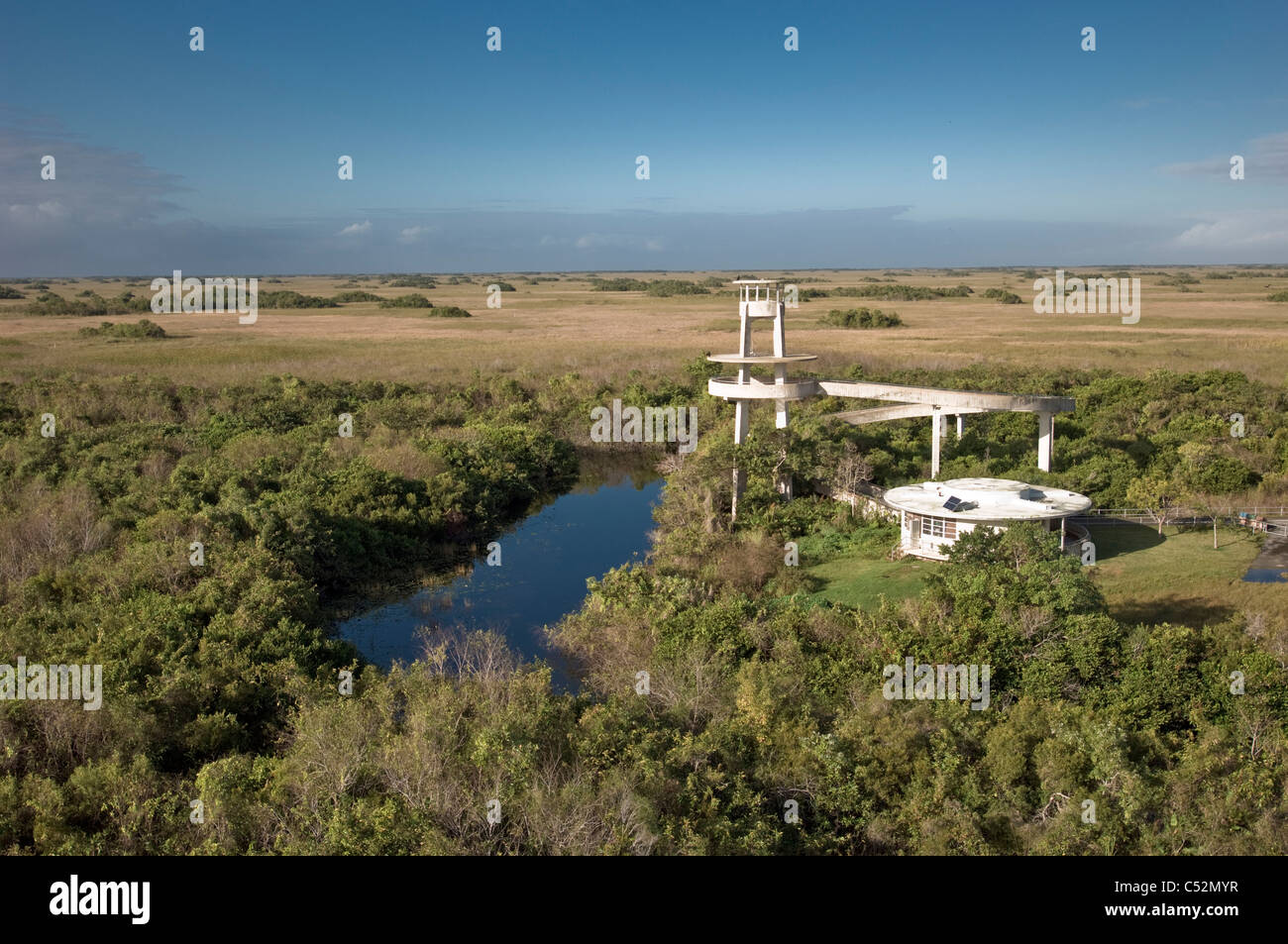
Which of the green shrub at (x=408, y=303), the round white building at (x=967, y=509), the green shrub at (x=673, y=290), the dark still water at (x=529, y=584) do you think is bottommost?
the dark still water at (x=529, y=584)

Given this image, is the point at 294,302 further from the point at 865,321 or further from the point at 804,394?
the point at 804,394

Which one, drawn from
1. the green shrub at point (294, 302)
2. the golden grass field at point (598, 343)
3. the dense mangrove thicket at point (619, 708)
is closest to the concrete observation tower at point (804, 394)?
the dense mangrove thicket at point (619, 708)

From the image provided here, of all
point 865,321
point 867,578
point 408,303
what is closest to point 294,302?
point 408,303

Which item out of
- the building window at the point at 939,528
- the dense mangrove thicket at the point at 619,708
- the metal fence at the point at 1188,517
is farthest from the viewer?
the metal fence at the point at 1188,517

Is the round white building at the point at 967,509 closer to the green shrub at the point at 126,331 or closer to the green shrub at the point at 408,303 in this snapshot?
the green shrub at the point at 126,331

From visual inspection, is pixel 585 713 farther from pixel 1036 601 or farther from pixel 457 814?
pixel 1036 601
